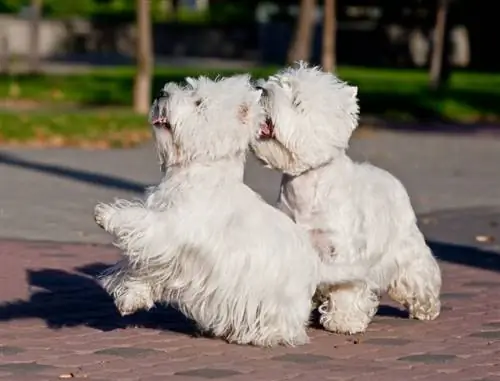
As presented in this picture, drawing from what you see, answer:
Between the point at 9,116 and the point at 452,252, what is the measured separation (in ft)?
41.9

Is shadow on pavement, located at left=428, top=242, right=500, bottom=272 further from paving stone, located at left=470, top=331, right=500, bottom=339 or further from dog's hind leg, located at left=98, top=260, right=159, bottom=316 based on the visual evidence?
dog's hind leg, located at left=98, top=260, right=159, bottom=316

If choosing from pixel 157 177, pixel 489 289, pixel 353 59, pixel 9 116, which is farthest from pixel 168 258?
pixel 353 59

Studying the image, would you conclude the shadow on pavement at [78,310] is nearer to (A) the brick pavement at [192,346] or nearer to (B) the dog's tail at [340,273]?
(A) the brick pavement at [192,346]

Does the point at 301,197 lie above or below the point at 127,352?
above

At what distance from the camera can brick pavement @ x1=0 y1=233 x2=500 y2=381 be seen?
6559mm

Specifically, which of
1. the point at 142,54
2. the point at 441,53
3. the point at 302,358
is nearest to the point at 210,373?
the point at 302,358

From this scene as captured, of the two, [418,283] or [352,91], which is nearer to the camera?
[352,91]

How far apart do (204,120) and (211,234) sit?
1.73 feet

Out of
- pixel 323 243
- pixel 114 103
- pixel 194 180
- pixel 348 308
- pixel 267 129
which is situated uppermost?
pixel 267 129

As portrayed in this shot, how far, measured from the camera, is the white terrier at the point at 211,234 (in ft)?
22.2

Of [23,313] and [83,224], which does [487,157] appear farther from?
[23,313]

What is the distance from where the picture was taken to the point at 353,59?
52.8 meters

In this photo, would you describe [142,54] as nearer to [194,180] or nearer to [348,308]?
[348,308]

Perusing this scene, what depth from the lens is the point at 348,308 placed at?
7.42m
